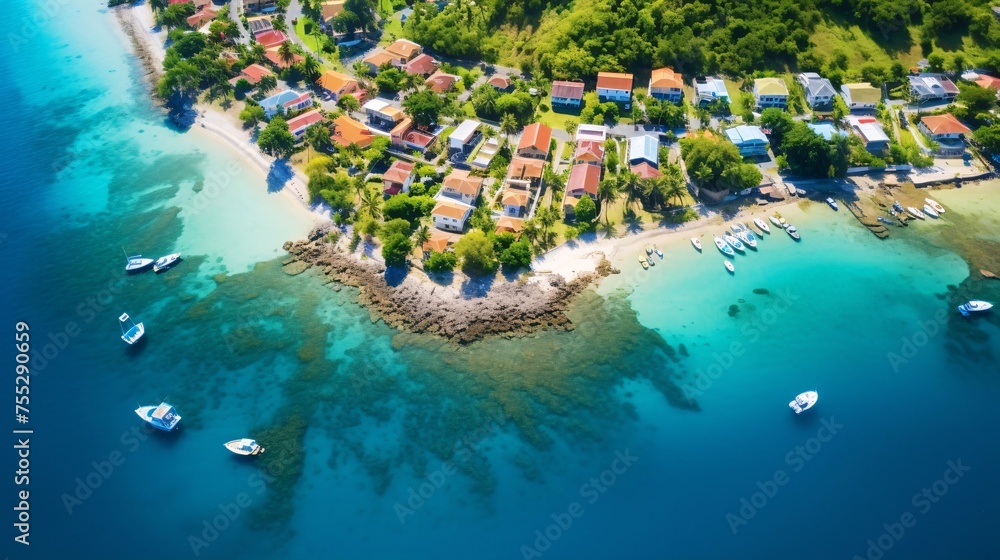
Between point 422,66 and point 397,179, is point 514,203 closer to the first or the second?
point 397,179

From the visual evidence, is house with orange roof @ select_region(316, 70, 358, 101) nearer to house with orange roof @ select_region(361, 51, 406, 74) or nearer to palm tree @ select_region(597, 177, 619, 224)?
house with orange roof @ select_region(361, 51, 406, 74)

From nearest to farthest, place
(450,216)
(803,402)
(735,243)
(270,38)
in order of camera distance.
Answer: (803,402)
(735,243)
(450,216)
(270,38)

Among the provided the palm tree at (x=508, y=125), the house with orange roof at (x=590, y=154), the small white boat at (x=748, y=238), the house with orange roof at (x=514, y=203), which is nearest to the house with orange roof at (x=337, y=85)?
the palm tree at (x=508, y=125)

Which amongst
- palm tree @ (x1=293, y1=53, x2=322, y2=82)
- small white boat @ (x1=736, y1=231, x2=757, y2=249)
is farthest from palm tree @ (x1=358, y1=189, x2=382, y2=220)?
small white boat @ (x1=736, y1=231, x2=757, y2=249)

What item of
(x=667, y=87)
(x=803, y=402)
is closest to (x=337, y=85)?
(x=667, y=87)

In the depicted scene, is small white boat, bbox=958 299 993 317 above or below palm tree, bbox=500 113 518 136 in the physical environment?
below

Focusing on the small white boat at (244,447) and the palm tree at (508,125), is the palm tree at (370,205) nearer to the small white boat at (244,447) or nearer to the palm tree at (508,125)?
the palm tree at (508,125)
